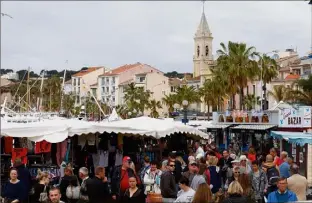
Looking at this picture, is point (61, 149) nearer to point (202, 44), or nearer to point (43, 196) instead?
point (43, 196)

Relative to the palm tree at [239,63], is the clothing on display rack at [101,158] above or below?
below

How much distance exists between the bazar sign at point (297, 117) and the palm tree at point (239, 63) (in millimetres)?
Result: 22501

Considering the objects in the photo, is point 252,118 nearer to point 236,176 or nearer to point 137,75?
point 236,176

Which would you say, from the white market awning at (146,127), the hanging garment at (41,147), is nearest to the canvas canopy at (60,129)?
the white market awning at (146,127)

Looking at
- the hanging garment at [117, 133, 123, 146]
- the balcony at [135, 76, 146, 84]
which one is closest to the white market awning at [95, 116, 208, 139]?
the hanging garment at [117, 133, 123, 146]

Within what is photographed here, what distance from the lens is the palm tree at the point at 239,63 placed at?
57.7m

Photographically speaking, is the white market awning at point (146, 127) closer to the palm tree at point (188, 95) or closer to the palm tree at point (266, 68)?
the palm tree at point (266, 68)

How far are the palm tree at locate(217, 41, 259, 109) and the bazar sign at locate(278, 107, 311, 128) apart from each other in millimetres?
22501

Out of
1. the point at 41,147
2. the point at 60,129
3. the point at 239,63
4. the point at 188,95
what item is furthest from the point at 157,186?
the point at 188,95

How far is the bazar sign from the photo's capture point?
3319cm

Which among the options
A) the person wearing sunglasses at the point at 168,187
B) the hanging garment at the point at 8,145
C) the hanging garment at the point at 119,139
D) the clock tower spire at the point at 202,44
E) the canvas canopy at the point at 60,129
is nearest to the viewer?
the person wearing sunglasses at the point at 168,187

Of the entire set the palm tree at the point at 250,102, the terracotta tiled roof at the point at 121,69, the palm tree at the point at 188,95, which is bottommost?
the palm tree at the point at 250,102

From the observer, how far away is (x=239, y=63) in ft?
191

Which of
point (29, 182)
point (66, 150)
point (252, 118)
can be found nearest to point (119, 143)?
point (66, 150)
